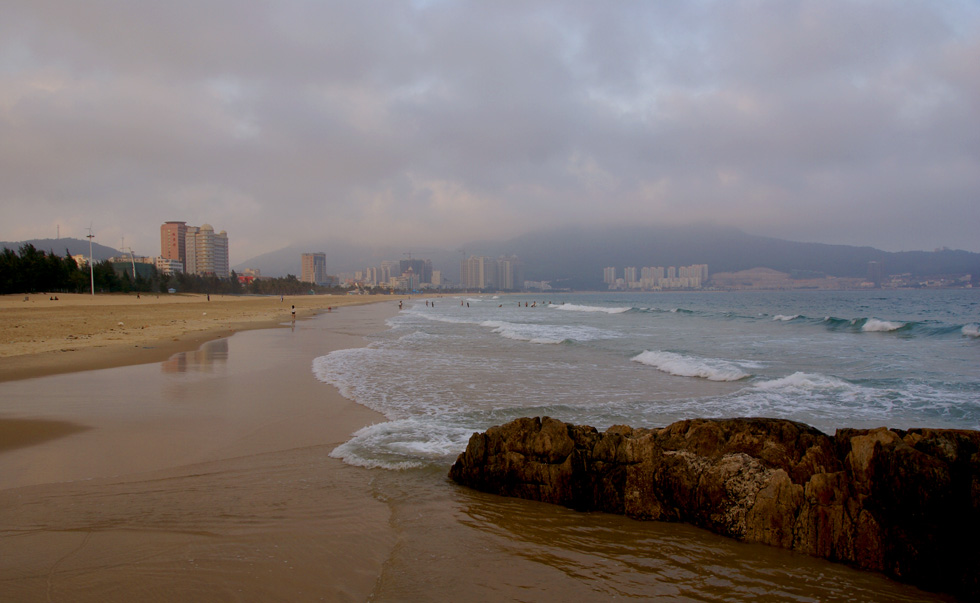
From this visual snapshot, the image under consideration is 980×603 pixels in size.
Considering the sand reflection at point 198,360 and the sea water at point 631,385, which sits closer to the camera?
the sea water at point 631,385

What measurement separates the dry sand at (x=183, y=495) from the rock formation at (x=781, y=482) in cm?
158

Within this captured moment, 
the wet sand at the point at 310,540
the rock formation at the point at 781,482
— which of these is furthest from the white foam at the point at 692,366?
the wet sand at the point at 310,540

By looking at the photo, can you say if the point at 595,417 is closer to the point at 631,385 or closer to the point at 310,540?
the point at 631,385

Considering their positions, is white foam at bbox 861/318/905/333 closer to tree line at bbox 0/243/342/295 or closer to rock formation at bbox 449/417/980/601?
rock formation at bbox 449/417/980/601

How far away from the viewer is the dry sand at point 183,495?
3.13 metres

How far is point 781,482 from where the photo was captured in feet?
12.4

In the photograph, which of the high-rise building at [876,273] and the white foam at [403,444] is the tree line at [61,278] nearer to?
the white foam at [403,444]

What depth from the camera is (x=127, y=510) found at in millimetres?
4125

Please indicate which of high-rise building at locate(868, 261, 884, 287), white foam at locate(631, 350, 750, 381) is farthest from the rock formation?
high-rise building at locate(868, 261, 884, 287)

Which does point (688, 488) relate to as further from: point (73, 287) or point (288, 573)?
point (73, 287)

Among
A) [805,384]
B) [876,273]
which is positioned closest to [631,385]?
[805,384]

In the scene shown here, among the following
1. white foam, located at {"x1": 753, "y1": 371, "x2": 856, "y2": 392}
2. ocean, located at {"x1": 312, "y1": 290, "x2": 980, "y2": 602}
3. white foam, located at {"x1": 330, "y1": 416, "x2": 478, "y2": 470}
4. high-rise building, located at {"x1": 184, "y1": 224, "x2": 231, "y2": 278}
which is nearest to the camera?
ocean, located at {"x1": 312, "y1": 290, "x2": 980, "y2": 602}

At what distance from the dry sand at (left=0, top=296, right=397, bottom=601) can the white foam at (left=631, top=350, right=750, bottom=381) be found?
27.3 ft

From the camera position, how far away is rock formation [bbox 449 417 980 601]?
3299 mm
